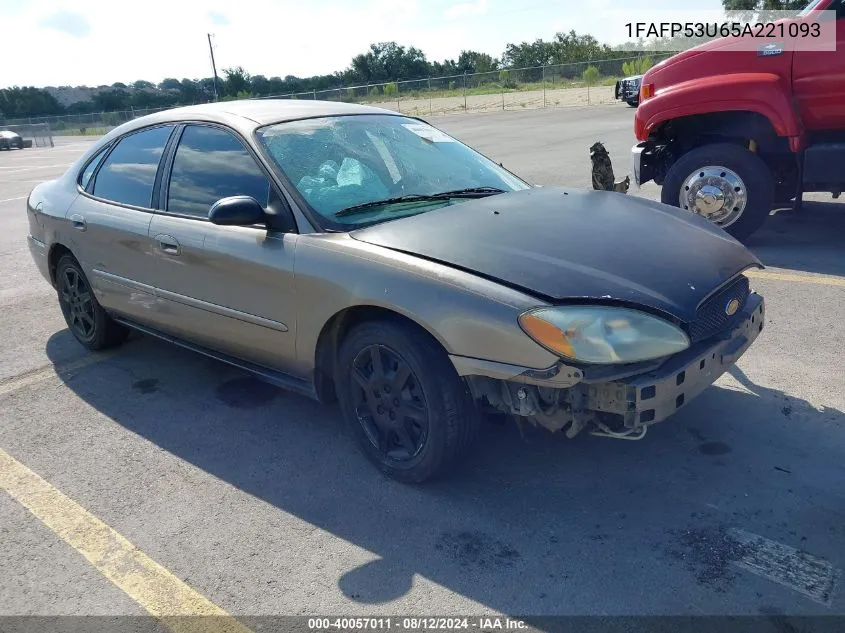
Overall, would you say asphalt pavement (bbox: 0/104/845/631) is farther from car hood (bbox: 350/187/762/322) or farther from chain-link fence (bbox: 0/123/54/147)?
chain-link fence (bbox: 0/123/54/147)

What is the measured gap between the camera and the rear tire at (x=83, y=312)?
4.93m

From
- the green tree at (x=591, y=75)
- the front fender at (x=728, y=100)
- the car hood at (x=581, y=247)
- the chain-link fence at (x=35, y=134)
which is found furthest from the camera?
the chain-link fence at (x=35, y=134)

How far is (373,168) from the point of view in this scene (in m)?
3.85

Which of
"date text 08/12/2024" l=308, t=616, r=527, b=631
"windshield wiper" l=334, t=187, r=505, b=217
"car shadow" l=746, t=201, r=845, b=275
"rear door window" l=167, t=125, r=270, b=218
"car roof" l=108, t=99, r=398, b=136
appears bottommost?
"date text 08/12/2024" l=308, t=616, r=527, b=631

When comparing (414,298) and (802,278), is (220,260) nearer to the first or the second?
(414,298)

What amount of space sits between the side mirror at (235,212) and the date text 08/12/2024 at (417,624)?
1.77m

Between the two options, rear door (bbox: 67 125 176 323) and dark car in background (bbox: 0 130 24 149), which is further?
dark car in background (bbox: 0 130 24 149)

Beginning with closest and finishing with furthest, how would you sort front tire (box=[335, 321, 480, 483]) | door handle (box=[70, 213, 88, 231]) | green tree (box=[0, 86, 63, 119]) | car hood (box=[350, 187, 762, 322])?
car hood (box=[350, 187, 762, 322])
front tire (box=[335, 321, 480, 483])
door handle (box=[70, 213, 88, 231])
green tree (box=[0, 86, 63, 119])

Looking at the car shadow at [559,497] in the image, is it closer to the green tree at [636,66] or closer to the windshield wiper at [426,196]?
the windshield wiper at [426,196]

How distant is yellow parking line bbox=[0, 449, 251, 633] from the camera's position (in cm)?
254

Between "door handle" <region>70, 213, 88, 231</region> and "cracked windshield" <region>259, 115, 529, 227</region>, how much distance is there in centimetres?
160

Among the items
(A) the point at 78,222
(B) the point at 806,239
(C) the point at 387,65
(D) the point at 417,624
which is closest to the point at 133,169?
(A) the point at 78,222

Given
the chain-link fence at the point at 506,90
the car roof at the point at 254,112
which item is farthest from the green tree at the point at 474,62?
the car roof at the point at 254,112

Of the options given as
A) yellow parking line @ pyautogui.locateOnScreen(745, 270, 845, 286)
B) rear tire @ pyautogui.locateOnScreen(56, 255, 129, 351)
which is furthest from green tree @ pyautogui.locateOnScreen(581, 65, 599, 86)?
rear tire @ pyautogui.locateOnScreen(56, 255, 129, 351)
